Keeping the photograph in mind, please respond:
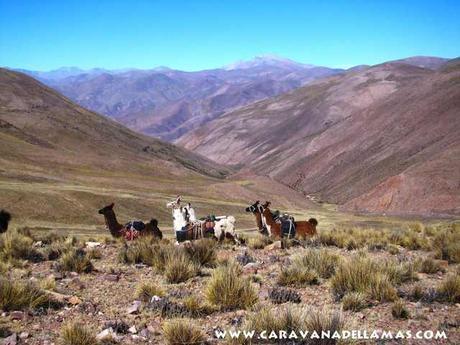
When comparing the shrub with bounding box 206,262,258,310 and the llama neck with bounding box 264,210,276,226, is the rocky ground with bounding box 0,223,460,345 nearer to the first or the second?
the shrub with bounding box 206,262,258,310

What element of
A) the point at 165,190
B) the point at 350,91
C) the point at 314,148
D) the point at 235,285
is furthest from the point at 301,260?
the point at 350,91

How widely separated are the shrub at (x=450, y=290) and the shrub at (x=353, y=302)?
1492mm

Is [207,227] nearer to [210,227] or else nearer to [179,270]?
[210,227]

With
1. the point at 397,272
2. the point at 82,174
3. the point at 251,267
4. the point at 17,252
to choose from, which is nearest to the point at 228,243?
the point at 251,267

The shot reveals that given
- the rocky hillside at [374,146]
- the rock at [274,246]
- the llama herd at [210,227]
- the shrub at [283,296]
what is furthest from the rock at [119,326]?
the rocky hillside at [374,146]

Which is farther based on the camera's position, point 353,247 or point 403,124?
point 403,124

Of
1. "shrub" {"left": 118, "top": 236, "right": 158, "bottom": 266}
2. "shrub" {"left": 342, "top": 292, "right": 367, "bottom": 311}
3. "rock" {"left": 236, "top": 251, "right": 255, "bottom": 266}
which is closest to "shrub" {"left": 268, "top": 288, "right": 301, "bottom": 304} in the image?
"shrub" {"left": 342, "top": 292, "right": 367, "bottom": 311}

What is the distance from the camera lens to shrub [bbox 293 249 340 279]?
10.7 metres

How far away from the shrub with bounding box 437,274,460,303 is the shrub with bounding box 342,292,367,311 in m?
1.49

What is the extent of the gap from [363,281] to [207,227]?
757cm

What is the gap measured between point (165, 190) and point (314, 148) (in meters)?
64.0

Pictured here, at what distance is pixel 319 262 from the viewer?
35.9 ft

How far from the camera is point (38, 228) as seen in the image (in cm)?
2820

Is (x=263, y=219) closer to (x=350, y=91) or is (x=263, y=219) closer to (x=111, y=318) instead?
(x=111, y=318)
